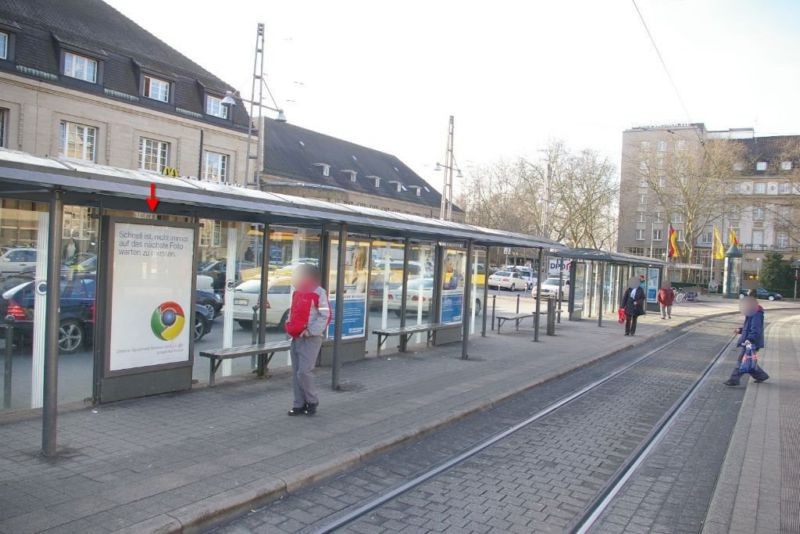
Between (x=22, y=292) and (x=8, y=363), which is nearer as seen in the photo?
(x=8, y=363)

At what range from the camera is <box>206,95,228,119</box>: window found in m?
38.9

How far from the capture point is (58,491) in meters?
4.70

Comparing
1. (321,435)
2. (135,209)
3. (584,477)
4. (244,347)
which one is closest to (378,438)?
(321,435)

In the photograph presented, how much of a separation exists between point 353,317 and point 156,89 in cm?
2999

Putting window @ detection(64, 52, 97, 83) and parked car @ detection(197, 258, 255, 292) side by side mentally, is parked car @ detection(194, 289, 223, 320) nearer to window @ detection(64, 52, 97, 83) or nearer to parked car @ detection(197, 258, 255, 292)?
parked car @ detection(197, 258, 255, 292)

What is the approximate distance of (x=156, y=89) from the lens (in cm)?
3609

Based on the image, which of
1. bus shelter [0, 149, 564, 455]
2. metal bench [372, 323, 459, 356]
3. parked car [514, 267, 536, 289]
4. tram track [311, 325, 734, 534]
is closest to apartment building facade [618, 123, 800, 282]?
parked car [514, 267, 536, 289]

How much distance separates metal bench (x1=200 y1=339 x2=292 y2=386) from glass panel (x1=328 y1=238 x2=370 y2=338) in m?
1.46

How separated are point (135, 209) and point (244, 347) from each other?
2.58 m

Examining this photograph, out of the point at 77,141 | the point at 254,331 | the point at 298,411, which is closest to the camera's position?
the point at 298,411

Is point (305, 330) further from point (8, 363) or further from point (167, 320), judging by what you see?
point (8, 363)

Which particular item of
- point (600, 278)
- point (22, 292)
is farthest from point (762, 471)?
point (600, 278)

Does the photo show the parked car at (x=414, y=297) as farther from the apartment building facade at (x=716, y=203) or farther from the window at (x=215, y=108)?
the apartment building facade at (x=716, y=203)

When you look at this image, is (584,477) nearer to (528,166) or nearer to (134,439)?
(134,439)
